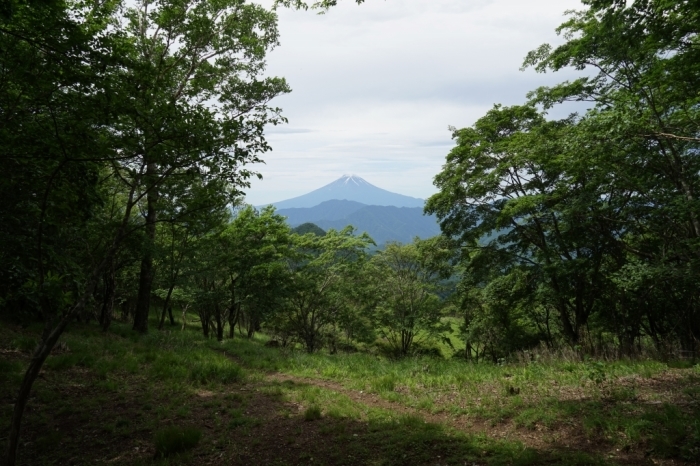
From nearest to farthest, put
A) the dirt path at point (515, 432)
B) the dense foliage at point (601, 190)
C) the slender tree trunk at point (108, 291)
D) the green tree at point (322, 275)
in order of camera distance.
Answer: the dirt path at point (515, 432) < the dense foliage at point (601, 190) < the slender tree trunk at point (108, 291) < the green tree at point (322, 275)

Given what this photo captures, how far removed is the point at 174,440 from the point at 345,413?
10.2 feet

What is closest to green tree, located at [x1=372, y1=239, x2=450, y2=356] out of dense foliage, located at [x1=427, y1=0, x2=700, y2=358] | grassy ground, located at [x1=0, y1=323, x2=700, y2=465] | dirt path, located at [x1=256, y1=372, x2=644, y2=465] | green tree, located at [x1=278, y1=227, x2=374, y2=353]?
green tree, located at [x1=278, y1=227, x2=374, y2=353]

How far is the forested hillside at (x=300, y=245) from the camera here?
4746 millimetres

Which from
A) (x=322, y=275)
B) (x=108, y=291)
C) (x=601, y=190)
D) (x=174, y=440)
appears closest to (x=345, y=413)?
(x=174, y=440)

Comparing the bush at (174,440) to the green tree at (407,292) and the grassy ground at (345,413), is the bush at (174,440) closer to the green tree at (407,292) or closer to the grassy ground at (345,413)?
the grassy ground at (345,413)

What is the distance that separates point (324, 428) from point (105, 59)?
6.55 m

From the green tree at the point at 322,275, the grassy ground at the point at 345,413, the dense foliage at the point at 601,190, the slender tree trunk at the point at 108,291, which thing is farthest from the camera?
the green tree at the point at 322,275

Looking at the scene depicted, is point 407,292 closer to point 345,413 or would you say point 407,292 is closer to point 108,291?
point 108,291

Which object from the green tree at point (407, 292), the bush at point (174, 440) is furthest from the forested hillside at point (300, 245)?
the green tree at point (407, 292)

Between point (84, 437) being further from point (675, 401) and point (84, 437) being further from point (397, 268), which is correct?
point (397, 268)

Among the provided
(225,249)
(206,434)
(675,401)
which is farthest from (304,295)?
(675,401)

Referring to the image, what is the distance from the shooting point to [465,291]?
18.6m

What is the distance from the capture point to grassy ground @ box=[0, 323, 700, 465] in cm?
505

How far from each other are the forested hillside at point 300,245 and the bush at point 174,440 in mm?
41
